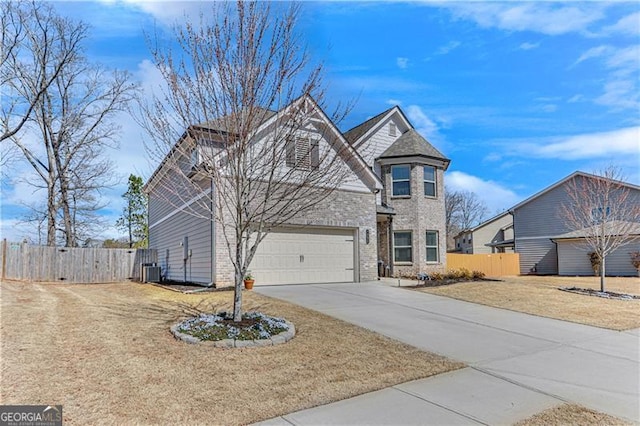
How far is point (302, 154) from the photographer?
8852 millimetres

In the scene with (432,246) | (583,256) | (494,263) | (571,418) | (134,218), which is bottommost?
(571,418)

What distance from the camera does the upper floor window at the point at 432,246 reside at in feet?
67.5

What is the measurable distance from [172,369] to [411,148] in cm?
1751

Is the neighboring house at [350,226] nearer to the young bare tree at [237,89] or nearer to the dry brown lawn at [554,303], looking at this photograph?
the young bare tree at [237,89]

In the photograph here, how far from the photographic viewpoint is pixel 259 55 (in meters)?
7.35

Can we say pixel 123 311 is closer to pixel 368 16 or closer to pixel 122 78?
pixel 368 16

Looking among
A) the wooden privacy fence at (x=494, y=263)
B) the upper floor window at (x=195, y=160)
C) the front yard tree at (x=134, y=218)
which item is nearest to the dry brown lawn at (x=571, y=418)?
the upper floor window at (x=195, y=160)

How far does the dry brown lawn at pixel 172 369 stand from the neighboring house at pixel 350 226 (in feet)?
9.39

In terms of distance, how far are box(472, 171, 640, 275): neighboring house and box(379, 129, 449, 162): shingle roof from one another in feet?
32.8

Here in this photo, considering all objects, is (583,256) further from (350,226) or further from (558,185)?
(350,226)

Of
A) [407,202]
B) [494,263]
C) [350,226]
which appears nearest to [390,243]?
[407,202]

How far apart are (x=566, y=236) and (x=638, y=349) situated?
68.1ft

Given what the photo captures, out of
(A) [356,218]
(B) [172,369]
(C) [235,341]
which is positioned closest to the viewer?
(B) [172,369]

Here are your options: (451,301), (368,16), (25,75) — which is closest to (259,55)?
(368,16)
